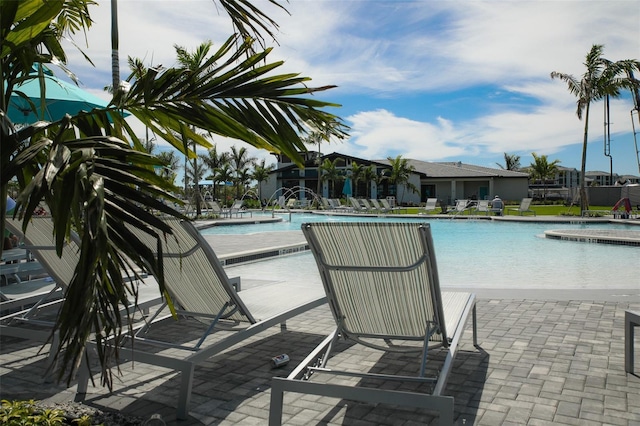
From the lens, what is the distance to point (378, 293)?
303 cm

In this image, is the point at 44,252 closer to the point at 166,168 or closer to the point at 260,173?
the point at 166,168

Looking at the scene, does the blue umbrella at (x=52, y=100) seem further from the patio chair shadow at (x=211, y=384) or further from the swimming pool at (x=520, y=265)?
the swimming pool at (x=520, y=265)

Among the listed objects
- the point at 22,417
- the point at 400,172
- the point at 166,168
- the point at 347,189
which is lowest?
the point at 22,417

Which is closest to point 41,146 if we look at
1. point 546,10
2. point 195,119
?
point 195,119

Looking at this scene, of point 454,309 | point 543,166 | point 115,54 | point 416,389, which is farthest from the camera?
point 543,166

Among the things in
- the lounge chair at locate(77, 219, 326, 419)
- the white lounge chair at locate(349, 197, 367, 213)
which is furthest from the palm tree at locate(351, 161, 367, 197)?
the lounge chair at locate(77, 219, 326, 419)

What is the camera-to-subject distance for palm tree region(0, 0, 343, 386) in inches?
48.8

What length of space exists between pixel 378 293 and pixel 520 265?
25.0 ft

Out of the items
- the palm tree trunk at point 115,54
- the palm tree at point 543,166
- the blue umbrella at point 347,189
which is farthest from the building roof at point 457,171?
the palm tree trunk at point 115,54

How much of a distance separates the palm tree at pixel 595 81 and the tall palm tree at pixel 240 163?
35.9m

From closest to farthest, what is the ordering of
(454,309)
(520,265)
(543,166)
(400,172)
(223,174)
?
1. (454,309)
2. (520,265)
3. (400,172)
4. (223,174)
5. (543,166)

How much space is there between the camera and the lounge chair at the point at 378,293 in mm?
2658

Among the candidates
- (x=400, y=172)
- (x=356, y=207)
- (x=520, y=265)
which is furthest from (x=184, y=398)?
(x=400, y=172)

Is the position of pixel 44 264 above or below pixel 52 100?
below
